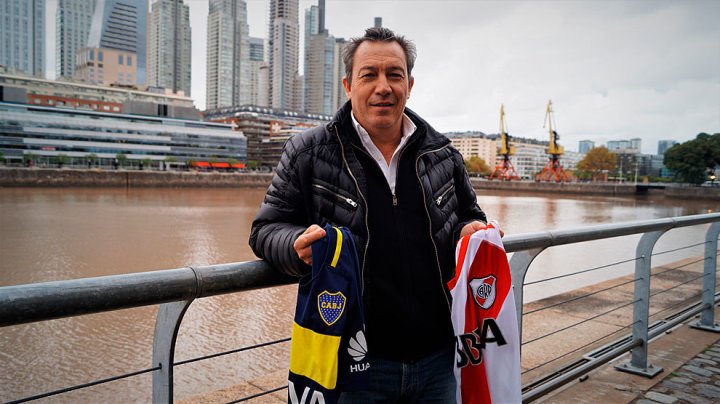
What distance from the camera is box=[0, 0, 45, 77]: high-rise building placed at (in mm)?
176450

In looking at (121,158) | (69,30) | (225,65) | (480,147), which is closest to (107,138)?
(121,158)

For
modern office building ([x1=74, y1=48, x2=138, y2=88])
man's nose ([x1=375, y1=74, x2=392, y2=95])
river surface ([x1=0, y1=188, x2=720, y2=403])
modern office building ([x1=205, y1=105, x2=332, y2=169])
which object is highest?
modern office building ([x1=74, y1=48, x2=138, y2=88])

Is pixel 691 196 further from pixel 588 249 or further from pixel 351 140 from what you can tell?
pixel 351 140

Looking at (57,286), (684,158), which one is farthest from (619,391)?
(684,158)

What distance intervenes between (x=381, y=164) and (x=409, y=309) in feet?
1.48

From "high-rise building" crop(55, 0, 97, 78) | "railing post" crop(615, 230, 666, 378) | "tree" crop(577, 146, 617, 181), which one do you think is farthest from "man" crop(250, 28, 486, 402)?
"high-rise building" crop(55, 0, 97, 78)

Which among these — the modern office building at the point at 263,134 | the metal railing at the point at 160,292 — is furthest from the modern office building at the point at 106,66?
the metal railing at the point at 160,292

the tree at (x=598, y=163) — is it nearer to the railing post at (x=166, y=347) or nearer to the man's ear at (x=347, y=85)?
the man's ear at (x=347, y=85)

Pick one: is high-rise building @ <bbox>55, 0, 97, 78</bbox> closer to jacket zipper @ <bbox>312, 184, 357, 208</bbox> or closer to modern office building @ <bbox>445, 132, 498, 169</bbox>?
modern office building @ <bbox>445, 132, 498, 169</bbox>

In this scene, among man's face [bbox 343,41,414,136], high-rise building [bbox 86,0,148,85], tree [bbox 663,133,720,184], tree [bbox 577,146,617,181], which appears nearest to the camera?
man's face [bbox 343,41,414,136]

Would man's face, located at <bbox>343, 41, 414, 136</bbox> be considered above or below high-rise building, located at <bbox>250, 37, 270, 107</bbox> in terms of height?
below

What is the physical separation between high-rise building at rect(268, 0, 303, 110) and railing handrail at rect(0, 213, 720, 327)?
185629 millimetres

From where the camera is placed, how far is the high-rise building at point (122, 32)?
6289 inches

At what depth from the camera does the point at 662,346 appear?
3.82 meters
